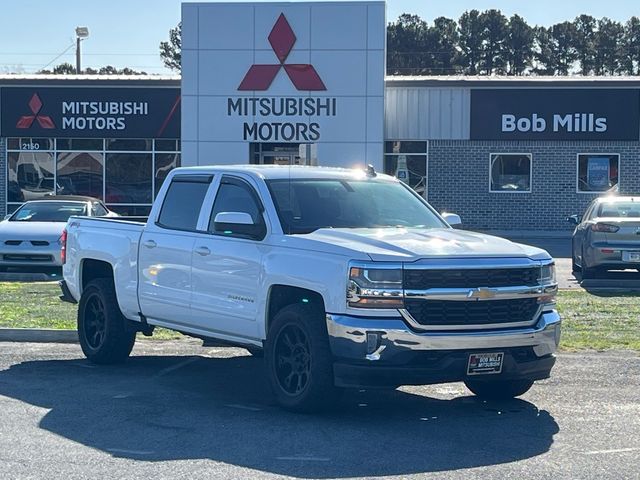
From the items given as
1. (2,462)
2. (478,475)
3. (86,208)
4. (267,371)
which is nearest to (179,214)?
(267,371)

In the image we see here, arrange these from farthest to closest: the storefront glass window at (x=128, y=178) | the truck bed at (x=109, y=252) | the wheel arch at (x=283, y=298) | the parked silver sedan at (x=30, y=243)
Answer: the storefront glass window at (x=128, y=178) → the parked silver sedan at (x=30, y=243) → the truck bed at (x=109, y=252) → the wheel arch at (x=283, y=298)

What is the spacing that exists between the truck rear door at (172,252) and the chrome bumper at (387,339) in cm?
209

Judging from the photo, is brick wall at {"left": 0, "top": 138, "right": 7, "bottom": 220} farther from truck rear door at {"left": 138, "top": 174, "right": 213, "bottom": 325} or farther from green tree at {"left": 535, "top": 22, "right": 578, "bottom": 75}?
green tree at {"left": 535, "top": 22, "right": 578, "bottom": 75}

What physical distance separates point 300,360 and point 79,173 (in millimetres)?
28460

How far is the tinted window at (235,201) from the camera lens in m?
9.56

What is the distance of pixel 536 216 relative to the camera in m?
34.1

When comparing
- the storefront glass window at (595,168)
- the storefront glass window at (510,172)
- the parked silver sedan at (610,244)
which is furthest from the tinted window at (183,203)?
the storefront glass window at (595,168)

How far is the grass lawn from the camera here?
12.6m

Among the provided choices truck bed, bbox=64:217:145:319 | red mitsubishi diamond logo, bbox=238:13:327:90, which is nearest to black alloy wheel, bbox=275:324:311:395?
truck bed, bbox=64:217:145:319

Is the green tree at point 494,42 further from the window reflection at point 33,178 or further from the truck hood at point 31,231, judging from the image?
the truck hood at point 31,231

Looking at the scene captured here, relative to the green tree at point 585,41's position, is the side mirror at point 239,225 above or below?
below

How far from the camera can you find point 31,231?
775 inches

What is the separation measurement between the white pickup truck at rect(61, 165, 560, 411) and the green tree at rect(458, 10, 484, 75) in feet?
231

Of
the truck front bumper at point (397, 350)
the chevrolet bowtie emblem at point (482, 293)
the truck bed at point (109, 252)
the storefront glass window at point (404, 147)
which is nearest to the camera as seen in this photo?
the truck front bumper at point (397, 350)
